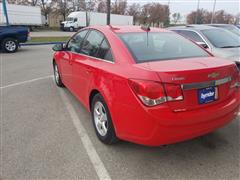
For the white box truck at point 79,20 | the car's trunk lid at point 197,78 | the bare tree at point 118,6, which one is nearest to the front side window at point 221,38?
the car's trunk lid at point 197,78

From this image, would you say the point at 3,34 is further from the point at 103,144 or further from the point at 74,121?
the point at 103,144

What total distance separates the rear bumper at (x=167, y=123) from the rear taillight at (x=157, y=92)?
8cm

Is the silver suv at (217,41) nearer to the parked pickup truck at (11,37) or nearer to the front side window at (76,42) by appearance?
the front side window at (76,42)

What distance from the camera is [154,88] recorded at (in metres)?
2.35

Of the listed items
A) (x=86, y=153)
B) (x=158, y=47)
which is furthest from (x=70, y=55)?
(x=86, y=153)

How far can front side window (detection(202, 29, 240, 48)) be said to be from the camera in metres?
6.32

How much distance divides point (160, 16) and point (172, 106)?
199 feet

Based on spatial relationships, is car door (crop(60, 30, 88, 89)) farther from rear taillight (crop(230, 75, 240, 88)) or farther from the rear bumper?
rear taillight (crop(230, 75, 240, 88))

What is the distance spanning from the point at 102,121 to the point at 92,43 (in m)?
1.30

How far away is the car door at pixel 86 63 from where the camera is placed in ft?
11.4

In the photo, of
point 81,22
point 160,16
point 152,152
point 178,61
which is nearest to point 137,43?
point 178,61

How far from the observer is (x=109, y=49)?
3146 mm

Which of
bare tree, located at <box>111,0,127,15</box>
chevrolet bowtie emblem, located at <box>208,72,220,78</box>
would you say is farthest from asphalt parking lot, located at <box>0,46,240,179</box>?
bare tree, located at <box>111,0,127,15</box>

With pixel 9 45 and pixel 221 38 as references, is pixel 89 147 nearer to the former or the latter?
pixel 221 38
